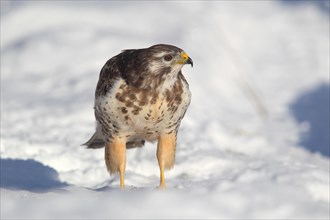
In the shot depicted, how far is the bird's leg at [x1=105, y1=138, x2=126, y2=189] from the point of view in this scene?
6172 millimetres

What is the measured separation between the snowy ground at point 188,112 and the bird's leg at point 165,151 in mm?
250

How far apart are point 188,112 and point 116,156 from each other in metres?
2.63

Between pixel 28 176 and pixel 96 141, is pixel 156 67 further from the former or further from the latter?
pixel 28 176

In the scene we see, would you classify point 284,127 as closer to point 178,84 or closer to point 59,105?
point 59,105

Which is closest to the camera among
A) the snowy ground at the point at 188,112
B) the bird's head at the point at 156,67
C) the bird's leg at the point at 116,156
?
the snowy ground at the point at 188,112

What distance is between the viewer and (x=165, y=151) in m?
6.32

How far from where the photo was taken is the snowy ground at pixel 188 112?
15.7 feet

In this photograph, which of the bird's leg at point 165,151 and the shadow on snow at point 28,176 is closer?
the bird's leg at point 165,151

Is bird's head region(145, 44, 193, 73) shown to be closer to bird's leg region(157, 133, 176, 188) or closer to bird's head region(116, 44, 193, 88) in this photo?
bird's head region(116, 44, 193, 88)

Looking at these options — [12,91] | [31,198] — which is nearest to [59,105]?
[12,91]

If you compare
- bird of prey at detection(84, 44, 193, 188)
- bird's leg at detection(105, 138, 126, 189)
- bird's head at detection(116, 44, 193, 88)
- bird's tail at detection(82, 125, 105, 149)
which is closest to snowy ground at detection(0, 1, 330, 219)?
bird's leg at detection(105, 138, 126, 189)

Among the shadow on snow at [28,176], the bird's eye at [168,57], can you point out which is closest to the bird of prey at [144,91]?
the bird's eye at [168,57]

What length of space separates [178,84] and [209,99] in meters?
3.48

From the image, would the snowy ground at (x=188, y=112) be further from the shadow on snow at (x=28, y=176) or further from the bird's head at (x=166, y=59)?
the bird's head at (x=166, y=59)
